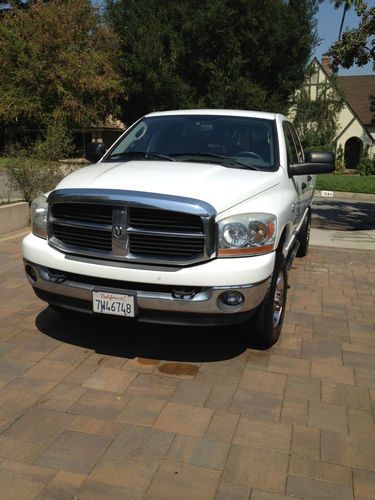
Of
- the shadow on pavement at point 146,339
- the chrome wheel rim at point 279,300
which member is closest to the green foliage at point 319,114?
the chrome wheel rim at point 279,300

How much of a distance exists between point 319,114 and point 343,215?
22.7 meters

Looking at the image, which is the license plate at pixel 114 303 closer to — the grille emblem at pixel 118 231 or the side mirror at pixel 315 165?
the grille emblem at pixel 118 231

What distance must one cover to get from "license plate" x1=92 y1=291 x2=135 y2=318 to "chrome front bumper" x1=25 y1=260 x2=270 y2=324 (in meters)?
0.04

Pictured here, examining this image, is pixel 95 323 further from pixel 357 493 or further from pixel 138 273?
pixel 357 493

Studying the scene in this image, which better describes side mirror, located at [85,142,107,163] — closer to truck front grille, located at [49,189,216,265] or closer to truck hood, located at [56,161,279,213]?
truck hood, located at [56,161,279,213]

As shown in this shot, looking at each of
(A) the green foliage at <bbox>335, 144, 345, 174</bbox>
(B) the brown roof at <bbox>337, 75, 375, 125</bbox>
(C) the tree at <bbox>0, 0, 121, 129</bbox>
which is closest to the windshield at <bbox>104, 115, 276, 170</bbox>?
(C) the tree at <bbox>0, 0, 121, 129</bbox>

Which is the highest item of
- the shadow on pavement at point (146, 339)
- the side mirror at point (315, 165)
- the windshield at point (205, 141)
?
the windshield at point (205, 141)

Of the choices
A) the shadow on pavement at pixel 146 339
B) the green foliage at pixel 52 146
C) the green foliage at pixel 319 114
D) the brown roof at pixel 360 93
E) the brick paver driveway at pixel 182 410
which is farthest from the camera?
the brown roof at pixel 360 93

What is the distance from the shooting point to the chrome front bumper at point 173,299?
3447mm

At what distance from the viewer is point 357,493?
→ 253 centimetres

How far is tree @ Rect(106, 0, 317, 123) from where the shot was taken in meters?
24.2

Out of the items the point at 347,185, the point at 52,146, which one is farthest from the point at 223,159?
the point at 347,185

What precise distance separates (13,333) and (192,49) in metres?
23.1

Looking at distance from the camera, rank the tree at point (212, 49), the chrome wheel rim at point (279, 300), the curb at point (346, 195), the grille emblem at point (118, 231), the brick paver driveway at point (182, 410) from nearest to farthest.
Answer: the brick paver driveway at point (182, 410) → the grille emblem at point (118, 231) → the chrome wheel rim at point (279, 300) → the curb at point (346, 195) → the tree at point (212, 49)
